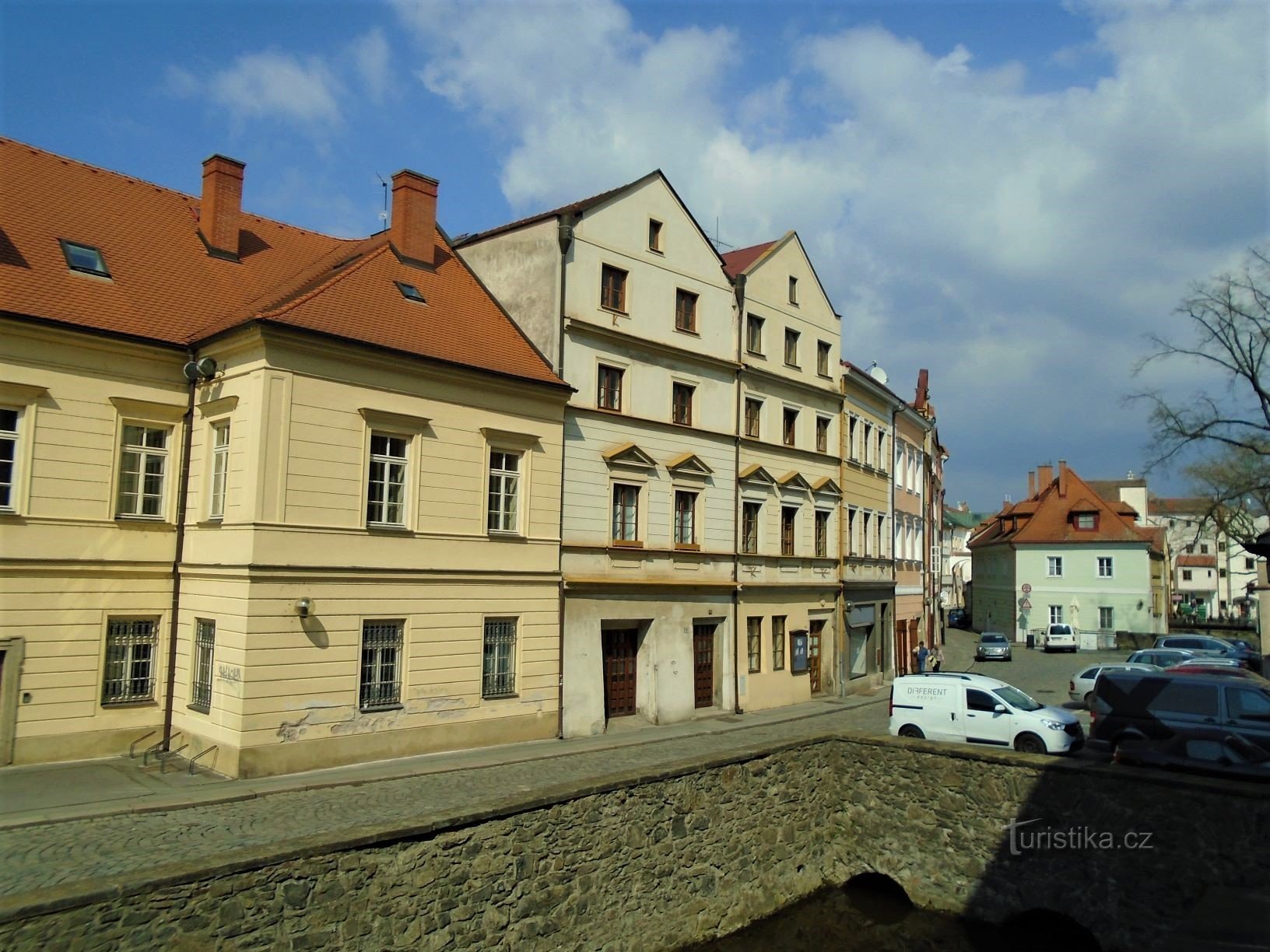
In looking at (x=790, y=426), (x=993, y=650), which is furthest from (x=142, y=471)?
(x=993, y=650)

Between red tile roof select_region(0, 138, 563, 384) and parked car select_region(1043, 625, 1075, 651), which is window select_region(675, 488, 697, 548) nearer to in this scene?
red tile roof select_region(0, 138, 563, 384)

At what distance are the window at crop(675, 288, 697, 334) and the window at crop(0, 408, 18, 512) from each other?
15.5m

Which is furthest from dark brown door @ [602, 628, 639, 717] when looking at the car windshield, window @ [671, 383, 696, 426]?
the car windshield

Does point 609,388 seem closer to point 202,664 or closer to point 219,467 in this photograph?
point 219,467

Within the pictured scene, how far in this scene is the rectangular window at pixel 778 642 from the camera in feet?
94.7

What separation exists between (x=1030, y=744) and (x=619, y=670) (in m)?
9.53

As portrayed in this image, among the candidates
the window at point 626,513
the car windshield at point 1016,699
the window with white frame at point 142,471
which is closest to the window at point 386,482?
the window with white frame at point 142,471

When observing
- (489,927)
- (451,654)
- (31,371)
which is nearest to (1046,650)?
(451,654)

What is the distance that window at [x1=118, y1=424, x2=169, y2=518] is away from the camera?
18.1 metres

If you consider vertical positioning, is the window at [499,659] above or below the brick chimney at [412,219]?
below

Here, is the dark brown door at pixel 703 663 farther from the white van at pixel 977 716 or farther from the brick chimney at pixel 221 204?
the brick chimney at pixel 221 204

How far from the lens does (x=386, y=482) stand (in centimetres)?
1892

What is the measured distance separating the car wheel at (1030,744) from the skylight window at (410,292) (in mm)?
15735

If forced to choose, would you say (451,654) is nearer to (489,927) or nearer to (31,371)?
(489,927)
